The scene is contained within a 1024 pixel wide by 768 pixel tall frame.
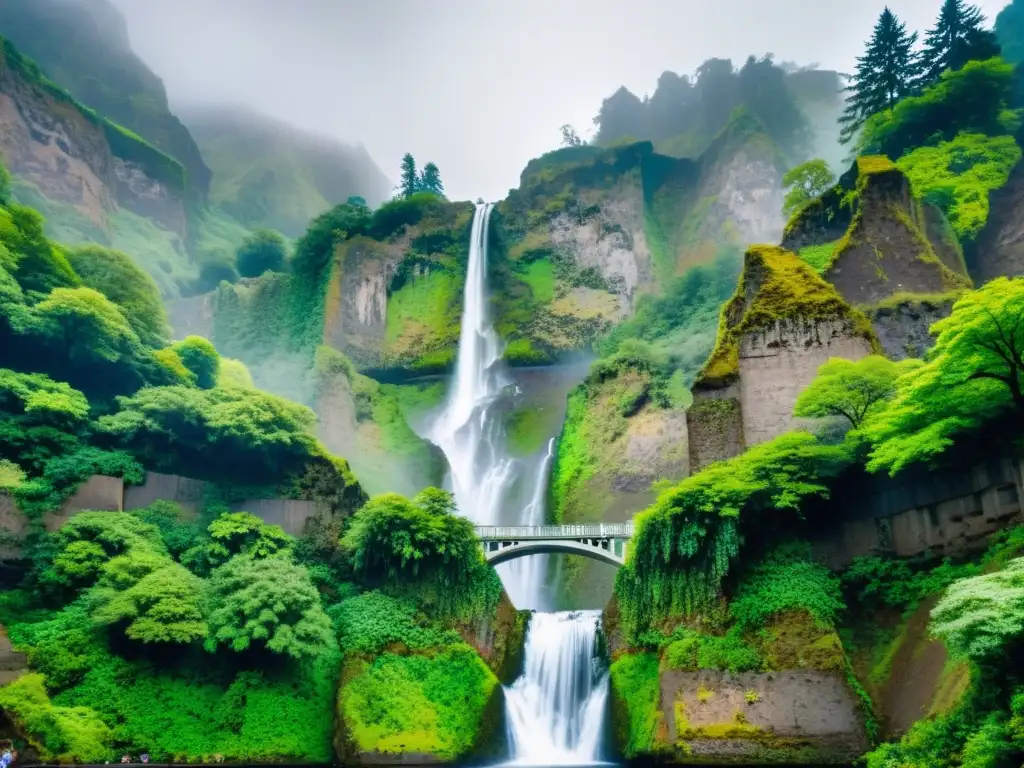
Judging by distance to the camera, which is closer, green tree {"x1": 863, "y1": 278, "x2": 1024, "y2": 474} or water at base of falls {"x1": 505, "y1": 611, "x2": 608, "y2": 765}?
green tree {"x1": 863, "y1": 278, "x2": 1024, "y2": 474}

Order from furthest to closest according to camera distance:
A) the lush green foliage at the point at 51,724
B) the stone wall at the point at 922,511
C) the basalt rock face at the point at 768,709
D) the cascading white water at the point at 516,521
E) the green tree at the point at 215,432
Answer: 1. the green tree at the point at 215,432
2. the cascading white water at the point at 516,521
3. the lush green foliage at the point at 51,724
4. the basalt rock face at the point at 768,709
5. the stone wall at the point at 922,511

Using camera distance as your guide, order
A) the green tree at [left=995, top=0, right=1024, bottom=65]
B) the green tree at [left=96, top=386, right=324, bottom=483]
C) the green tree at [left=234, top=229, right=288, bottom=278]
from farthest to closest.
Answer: the green tree at [left=234, top=229, right=288, bottom=278] → the green tree at [left=995, top=0, right=1024, bottom=65] → the green tree at [left=96, top=386, right=324, bottom=483]

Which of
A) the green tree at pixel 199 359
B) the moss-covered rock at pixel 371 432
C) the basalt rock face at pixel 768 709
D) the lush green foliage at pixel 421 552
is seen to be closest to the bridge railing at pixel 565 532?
the lush green foliage at pixel 421 552

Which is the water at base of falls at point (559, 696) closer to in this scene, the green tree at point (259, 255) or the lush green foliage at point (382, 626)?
the lush green foliage at point (382, 626)

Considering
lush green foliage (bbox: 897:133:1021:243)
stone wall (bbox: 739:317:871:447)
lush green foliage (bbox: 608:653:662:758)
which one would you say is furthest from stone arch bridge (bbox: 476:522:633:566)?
lush green foliage (bbox: 897:133:1021:243)

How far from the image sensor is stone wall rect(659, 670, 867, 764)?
2003 centimetres

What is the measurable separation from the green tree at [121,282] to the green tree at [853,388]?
29548 millimetres

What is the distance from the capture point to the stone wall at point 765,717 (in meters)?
20.0

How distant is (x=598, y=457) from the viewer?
152 ft

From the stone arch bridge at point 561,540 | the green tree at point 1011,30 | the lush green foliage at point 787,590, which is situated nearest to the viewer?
the lush green foliage at point 787,590

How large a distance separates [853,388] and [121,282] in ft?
110

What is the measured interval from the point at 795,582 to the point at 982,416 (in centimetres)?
753

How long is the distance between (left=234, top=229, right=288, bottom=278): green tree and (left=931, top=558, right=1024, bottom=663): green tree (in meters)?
71.4

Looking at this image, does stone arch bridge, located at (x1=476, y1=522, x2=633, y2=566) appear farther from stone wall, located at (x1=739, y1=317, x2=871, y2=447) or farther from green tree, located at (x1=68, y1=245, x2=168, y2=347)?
green tree, located at (x1=68, y1=245, x2=168, y2=347)
